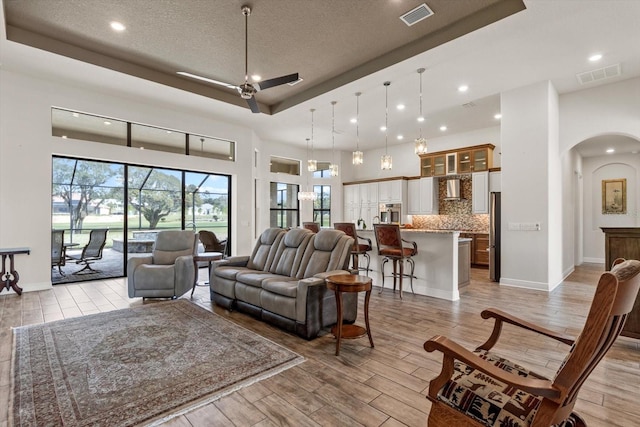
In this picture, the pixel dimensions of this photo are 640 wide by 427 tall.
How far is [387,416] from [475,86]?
5.54 metres

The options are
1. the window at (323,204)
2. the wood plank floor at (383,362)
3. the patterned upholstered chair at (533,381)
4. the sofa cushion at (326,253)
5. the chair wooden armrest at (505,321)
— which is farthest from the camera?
the window at (323,204)

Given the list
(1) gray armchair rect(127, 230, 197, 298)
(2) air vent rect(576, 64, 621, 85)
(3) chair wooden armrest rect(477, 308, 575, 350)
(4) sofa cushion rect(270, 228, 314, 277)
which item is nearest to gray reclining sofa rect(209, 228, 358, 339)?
(4) sofa cushion rect(270, 228, 314, 277)

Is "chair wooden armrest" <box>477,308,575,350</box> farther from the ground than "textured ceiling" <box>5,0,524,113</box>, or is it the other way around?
"textured ceiling" <box>5,0,524,113</box>

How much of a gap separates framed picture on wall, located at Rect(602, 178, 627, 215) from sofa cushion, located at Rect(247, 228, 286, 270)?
9450 mm

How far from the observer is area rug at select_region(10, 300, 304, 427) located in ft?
6.51

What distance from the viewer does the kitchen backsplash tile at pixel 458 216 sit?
8234 millimetres

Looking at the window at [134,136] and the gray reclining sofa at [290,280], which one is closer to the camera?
the gray reclining sofa at [290,280]

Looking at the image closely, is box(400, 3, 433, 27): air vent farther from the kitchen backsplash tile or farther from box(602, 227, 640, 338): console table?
the kitchen backsplash tile

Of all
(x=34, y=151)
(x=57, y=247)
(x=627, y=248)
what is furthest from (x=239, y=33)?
(x=627, y=248)

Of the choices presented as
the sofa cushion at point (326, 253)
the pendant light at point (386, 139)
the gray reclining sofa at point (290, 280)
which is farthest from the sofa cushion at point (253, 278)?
the pendant light at point (386, 139)

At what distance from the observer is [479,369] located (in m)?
1.23

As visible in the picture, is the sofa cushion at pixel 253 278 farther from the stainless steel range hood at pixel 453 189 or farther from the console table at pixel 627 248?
the stainless steel range hood at pixel 453 189

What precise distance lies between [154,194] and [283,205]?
406 centimetres

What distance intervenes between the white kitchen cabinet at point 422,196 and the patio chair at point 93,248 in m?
7.73
